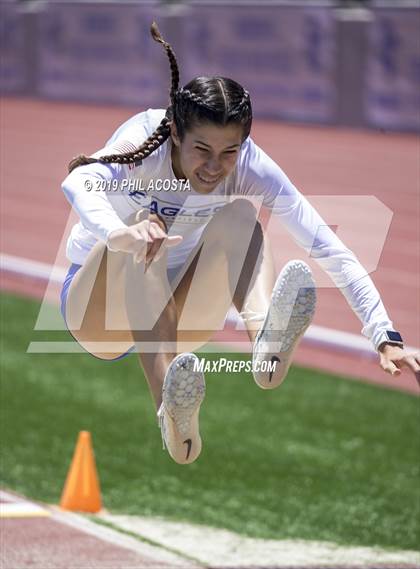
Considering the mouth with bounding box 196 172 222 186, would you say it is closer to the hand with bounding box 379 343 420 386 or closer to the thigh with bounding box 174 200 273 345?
the thigh with bounding box 174 200 273 345

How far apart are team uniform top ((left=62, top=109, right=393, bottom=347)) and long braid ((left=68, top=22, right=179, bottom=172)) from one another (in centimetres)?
3

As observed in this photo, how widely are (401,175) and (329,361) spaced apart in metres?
5.49

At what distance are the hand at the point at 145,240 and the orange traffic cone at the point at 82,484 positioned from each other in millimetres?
2608

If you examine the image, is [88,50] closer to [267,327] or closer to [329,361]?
[329,361]

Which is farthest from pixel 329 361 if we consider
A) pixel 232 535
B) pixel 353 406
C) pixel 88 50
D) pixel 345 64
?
pixel 88 50

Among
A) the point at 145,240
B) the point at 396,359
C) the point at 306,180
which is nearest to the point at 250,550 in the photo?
the point at 396,359

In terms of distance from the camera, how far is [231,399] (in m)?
7.98

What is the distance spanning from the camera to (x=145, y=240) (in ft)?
10.8

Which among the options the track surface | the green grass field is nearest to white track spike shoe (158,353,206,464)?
the track surface

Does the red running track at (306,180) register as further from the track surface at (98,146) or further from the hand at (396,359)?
the hand at (396,359)

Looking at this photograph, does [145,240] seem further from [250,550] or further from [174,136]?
[250,550]

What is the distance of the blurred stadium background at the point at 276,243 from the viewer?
6.43 m

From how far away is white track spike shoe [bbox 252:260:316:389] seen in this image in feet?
12.6

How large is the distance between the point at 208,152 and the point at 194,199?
11.4 inches
